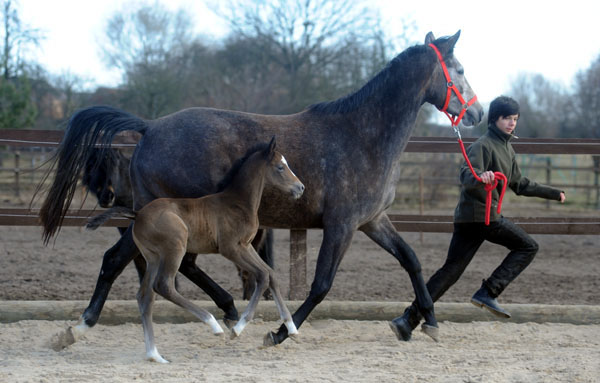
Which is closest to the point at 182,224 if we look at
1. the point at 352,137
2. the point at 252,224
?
the point at 252,224

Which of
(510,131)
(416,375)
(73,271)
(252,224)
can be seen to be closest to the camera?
(416,375)

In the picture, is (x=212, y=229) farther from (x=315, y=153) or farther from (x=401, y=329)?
(x=401, y=329)

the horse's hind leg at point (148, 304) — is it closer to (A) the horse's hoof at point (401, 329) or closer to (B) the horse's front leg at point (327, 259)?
(B) the horse's front leg at point (327, 259)

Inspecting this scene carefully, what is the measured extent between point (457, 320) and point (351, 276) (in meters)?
2.45

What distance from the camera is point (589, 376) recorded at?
3.43 metres

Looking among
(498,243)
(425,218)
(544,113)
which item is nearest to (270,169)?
(498,243)

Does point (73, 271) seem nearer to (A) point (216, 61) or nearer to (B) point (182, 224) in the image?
(B) point (182, 224)

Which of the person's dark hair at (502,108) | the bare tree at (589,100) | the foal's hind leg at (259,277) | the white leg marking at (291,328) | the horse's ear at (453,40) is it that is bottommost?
the white leg marking at (291,328)

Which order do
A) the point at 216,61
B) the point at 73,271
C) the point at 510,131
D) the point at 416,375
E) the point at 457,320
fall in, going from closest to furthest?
the point at 416,375
the point at 510,131
the point at 457,320
the point at 73,271
the point at 216,61

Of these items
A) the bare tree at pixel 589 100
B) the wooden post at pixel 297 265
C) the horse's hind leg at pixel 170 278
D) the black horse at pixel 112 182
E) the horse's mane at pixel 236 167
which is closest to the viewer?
the horse's hind leg at pixel 170 278

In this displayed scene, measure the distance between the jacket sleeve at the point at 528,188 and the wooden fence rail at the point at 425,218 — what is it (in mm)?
1108

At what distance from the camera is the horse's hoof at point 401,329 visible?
455 centimetres

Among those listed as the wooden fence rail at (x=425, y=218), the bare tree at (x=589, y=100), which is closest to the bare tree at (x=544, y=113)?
the bare tree at (x=589, y=100)

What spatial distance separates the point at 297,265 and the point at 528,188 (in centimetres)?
198
